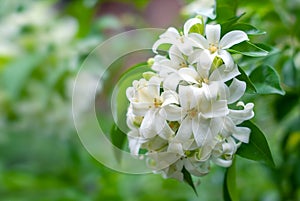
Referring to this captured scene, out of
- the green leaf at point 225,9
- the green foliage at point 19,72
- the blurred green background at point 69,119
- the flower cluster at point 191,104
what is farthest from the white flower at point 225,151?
the green foliage at point 19,72

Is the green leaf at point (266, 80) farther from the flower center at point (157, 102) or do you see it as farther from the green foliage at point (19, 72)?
the green foliage at point (19, 72)

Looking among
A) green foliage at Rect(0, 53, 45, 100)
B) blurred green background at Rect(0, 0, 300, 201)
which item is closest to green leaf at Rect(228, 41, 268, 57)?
blurred green background at Rect(0, 0, 300, 201)

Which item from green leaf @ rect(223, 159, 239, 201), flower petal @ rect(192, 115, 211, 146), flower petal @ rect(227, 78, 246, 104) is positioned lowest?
green leaf @ rect(223, 159, 239, 201)

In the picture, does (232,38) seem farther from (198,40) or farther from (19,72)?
(19,72)

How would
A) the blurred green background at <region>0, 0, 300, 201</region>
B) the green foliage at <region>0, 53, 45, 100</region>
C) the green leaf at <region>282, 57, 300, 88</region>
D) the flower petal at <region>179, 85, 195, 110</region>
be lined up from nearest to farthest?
1. the flower petal at <region>179, 85, 195, 110</region>
2. the green leaf at <region>282, 57, 300, 88</region>
3. the blurred green background at <region>0, 0, 300, 201</region>
4. the green foliage at <region>0, 53, 45, 100</region>

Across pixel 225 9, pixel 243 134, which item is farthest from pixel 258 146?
pixel 225 9

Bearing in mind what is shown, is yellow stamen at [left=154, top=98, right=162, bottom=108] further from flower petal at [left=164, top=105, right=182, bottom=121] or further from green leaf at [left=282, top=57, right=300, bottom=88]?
green leaf at [left=282, top=57, right=300, bottom=88]

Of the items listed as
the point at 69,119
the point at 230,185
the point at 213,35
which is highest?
the point at 69,119
